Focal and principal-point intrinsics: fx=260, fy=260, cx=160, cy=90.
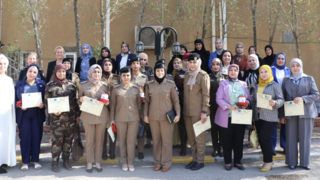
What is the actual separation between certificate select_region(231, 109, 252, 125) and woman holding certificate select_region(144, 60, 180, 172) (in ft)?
3.36

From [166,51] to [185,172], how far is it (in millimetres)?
7544

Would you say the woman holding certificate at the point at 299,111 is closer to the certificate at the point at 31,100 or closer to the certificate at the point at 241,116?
the certificate at the point at 241,116

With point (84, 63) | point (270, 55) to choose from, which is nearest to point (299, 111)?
point (270, 55)

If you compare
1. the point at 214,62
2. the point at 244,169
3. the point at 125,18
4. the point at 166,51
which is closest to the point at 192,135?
the point at 244,169

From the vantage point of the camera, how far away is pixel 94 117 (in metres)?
4.95

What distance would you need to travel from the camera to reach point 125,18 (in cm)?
1167

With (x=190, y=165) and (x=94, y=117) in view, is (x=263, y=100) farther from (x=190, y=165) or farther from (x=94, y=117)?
(x=94, y=117)

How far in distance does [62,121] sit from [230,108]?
3.19 metres

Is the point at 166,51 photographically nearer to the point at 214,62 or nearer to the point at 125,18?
the point at 125,18

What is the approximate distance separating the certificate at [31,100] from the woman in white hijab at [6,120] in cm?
41

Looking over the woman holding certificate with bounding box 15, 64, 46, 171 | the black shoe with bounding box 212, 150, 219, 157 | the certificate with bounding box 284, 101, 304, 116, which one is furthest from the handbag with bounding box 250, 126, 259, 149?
the woman holding certificate with bounding box 15, 64, 46, 171

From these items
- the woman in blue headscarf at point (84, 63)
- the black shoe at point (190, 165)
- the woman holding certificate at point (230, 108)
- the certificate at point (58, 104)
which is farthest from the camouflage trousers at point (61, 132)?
the woman holding certificate at point (230, 108)

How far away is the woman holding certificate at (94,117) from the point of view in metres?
4.94

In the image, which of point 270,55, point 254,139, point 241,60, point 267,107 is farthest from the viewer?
point 270,55
